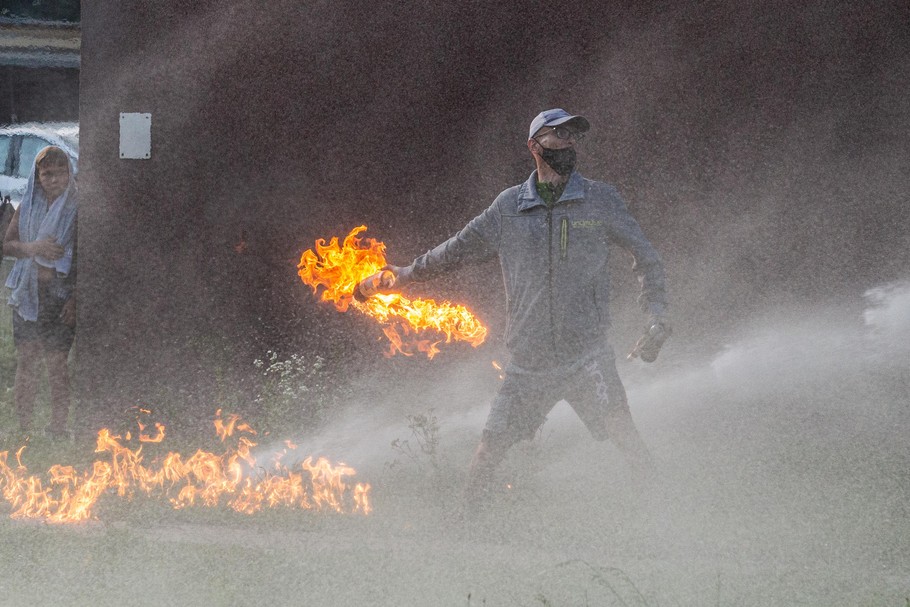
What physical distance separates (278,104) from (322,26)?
2.09ft

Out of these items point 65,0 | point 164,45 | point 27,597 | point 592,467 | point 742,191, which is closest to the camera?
point 27,597

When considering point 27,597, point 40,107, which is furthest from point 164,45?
point 40,107

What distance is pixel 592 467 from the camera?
6.78 meters

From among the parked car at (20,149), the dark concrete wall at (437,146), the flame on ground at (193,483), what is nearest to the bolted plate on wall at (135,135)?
the dark concrete wall at (437,146)

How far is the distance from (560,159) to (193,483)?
10.5 feet

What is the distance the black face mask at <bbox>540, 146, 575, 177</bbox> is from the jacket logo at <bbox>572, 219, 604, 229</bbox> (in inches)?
11.2

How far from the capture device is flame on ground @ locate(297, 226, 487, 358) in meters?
6.80

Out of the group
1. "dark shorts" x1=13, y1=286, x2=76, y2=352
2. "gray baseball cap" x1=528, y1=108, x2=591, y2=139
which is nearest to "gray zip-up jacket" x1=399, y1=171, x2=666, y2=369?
"gray baseball cap" x1=528, y1=108, x2=591, y2=139

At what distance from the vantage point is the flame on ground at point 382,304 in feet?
22.3

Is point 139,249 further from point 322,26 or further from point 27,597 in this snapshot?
point 27,597

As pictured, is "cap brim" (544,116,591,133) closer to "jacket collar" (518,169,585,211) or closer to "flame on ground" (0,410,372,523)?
"jacket collar" (518,169,585,211)

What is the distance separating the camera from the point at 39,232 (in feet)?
26.5

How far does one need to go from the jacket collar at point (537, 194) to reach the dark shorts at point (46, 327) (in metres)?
4.02

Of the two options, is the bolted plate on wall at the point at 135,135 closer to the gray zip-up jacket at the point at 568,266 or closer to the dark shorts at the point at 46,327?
the dark shorts at the point at 46,327
